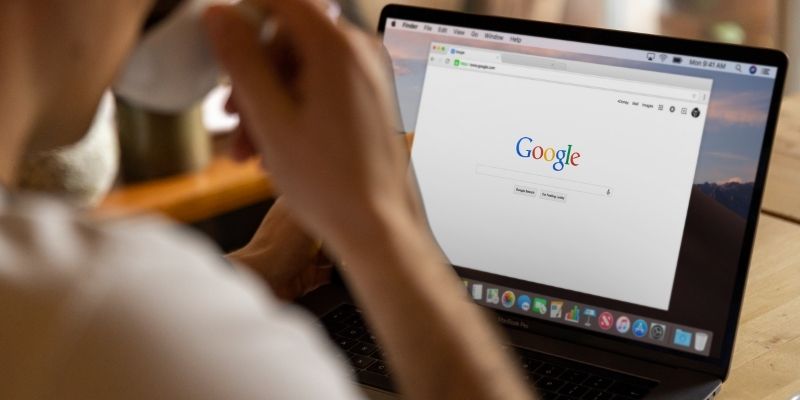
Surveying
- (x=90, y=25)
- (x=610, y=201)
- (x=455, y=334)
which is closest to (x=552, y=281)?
(x=610, y=201)

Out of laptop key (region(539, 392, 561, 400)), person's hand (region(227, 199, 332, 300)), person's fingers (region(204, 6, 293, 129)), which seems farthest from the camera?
person's hand (region(227, 199, 332, 300))

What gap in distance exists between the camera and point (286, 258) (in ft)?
3.70

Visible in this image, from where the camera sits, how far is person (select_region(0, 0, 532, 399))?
0.36 meters

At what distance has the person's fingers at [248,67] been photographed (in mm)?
508

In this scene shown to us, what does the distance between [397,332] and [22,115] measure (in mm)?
195

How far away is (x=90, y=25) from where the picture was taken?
48 centimetres

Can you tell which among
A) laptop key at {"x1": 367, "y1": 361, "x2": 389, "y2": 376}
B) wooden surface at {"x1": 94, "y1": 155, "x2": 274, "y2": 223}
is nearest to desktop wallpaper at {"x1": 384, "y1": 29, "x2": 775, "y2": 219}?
laptop key at {"x1": 367, "y1": 361, "x2": 389, "y2": 376}

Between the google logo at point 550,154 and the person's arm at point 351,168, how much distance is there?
0.51m

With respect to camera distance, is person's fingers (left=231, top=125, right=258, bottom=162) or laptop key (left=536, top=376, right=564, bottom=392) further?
laptop key (left=536, top=376, right=564, bottom=392)

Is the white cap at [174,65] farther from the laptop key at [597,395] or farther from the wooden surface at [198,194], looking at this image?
the wooden surface at [198,194]

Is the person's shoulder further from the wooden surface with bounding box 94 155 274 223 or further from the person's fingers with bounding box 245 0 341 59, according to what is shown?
the wooden surface with bounding box 94 155 274 223

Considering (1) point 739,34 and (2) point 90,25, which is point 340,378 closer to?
(2) point 90,25

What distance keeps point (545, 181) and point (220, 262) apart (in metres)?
0.56

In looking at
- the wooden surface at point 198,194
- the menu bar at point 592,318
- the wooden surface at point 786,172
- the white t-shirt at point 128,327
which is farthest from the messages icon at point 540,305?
the wooden surface at point 198,194
